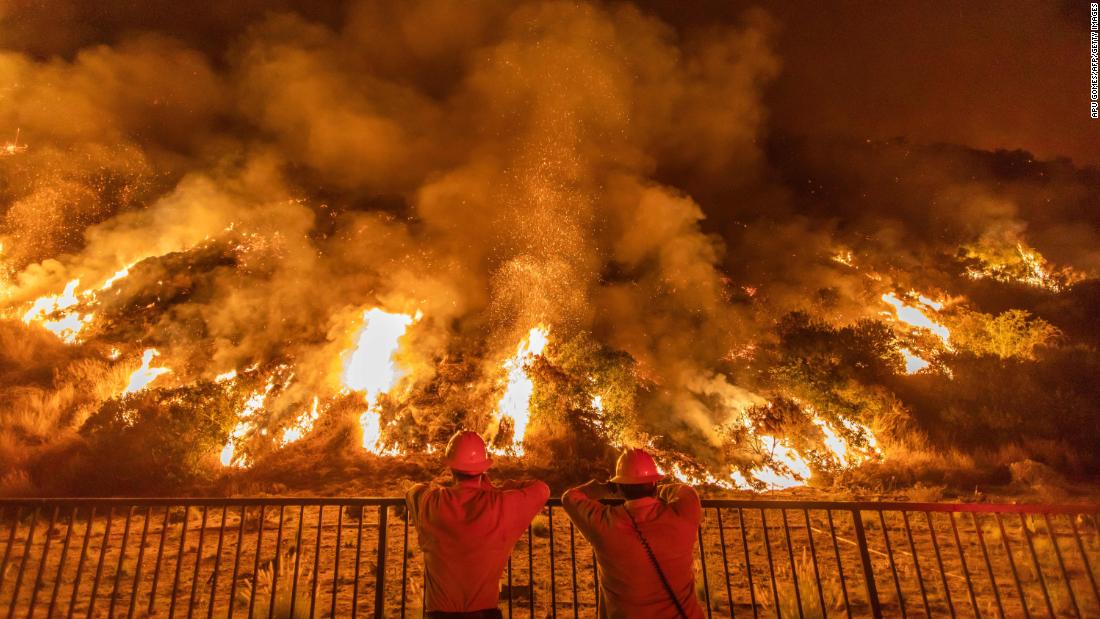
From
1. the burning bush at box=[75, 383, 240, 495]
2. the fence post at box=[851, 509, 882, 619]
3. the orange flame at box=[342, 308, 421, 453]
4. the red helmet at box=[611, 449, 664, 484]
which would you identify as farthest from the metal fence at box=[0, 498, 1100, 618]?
the orange flame at box=[342, 308, 421, 453]

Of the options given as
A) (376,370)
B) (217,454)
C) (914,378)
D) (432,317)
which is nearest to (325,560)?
(217,454)

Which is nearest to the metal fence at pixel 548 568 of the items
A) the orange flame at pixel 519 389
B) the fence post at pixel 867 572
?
the fence post at pixel 867 572

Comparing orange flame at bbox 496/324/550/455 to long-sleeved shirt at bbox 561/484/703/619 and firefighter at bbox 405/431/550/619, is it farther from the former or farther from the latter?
long-sleeved shirt at bbox 561/484/703/619

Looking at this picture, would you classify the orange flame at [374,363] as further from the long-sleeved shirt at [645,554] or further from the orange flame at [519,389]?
the long-sleeved shirt at [645,554]

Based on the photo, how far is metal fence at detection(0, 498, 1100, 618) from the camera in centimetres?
441

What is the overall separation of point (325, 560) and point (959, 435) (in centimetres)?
1224

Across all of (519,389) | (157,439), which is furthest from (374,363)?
(157,439)

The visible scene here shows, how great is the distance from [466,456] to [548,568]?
419cm

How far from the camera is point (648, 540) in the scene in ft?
9.00

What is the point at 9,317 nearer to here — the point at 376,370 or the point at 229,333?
the point at 229,333

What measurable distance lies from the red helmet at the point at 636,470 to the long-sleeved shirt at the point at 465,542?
1.95ft

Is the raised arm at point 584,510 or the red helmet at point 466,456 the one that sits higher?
the red helmet at point 466,456

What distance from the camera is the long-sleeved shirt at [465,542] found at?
2.87m

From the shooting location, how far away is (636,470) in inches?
118
